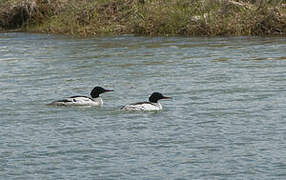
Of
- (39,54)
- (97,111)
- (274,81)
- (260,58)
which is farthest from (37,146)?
(39,54)

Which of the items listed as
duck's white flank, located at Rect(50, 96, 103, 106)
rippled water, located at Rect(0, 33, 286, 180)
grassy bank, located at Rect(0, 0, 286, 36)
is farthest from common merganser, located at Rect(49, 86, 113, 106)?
grassy bank, located at Rect(0, 0, 286, 36)

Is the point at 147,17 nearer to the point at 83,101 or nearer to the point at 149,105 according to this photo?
Result: the point at 83,101

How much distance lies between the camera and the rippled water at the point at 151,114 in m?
12.5

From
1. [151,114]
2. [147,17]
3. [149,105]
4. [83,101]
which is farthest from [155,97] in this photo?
[147,17]

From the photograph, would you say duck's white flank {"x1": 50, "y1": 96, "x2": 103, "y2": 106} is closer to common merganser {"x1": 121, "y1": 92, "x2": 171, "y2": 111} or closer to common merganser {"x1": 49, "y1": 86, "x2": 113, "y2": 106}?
common merganser {"x1": 49, "y1": 86, "x2": 113, "y2": 106}

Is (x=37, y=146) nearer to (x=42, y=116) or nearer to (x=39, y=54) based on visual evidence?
(x=42, y=116)

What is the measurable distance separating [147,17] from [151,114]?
1629 cm

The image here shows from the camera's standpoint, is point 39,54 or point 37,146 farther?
point 39,54

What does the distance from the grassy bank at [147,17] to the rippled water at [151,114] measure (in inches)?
51.9

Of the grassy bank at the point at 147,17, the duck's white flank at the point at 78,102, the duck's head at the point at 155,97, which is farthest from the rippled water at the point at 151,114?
the grassy bank at the point at 147,17

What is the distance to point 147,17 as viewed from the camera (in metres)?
33.0

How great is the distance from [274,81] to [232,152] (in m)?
7.53

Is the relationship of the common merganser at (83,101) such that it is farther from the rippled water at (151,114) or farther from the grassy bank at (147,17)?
the grassy bank at (147,17)

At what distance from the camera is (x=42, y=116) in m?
17.0
